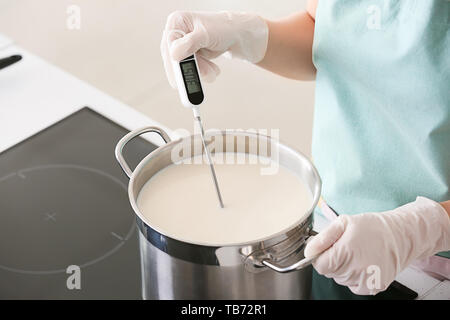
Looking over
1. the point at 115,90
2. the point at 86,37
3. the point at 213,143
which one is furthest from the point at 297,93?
the point at 213,143

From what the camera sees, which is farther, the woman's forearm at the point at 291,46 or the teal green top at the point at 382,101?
the woman's forearm at the point at 291,46

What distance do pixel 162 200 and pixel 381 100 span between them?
1.58 ft

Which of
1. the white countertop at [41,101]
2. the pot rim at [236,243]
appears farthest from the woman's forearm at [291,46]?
the pot rim at [236,243]

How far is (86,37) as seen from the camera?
2545 mm

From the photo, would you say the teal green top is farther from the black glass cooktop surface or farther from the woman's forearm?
the black glass cooktop surface

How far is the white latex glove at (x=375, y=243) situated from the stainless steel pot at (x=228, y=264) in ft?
0.14

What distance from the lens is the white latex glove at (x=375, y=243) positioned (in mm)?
916

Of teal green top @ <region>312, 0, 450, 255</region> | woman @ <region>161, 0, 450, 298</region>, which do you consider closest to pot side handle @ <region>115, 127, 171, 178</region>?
woman @ <region>161, 0, 450, 298</region>

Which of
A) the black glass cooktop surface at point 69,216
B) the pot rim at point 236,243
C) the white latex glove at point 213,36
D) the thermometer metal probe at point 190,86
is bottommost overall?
the black glass cooktop surface at point 69,216

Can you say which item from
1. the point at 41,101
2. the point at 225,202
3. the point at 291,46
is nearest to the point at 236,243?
the point at 225,202

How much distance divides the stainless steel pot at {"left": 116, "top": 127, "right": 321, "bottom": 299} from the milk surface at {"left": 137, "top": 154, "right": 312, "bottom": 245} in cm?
5

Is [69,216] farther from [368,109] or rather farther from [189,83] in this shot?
[368,109]

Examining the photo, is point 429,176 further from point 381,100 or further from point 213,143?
point 213,143

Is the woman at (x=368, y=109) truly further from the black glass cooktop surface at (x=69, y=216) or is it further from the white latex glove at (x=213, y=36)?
the black glass cooktop surface at (x=69, y=216)
